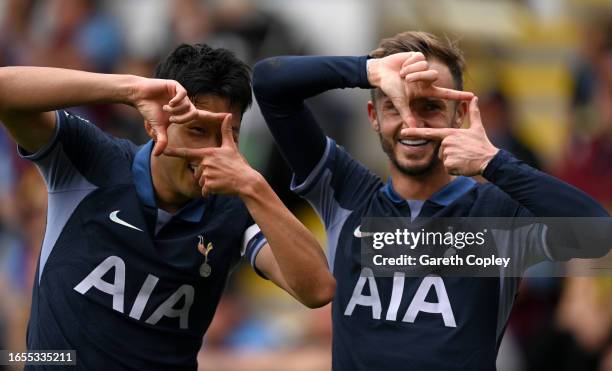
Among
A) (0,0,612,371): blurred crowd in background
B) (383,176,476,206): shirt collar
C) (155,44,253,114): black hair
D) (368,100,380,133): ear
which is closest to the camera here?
(155,44,253,114): black hair

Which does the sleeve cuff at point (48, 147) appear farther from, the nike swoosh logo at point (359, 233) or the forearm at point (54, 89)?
the nike swoosh logo at point (359, 233)

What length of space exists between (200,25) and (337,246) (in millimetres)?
4738

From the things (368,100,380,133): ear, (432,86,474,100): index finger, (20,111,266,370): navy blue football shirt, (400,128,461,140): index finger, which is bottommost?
(20,111,266,370): navy blue football shirt

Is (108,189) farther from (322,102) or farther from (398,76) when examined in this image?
(322,102)

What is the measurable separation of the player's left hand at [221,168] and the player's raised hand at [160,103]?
87 mm

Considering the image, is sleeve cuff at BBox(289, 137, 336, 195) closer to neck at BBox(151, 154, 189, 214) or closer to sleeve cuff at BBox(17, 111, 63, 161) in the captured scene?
neck at BBox(151, 154, 189, 214)

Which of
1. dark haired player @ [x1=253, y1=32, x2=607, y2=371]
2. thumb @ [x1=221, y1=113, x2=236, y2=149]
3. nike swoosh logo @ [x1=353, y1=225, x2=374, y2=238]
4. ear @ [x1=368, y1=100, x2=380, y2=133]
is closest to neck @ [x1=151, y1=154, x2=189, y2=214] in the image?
thumb @ [x1=221, y1=113, x2=236, y2=149]

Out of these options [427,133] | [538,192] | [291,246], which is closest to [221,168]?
[291,246]

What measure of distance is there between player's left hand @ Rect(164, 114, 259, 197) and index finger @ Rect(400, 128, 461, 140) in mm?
574

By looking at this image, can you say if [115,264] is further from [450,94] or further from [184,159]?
[450,94]

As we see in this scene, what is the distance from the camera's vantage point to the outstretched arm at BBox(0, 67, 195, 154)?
426 cm

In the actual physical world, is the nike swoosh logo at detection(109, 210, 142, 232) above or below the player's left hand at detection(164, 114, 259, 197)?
below

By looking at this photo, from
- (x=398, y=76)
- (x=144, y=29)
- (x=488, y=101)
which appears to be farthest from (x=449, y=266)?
(x=144, y=29)

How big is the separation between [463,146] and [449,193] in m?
0.35
